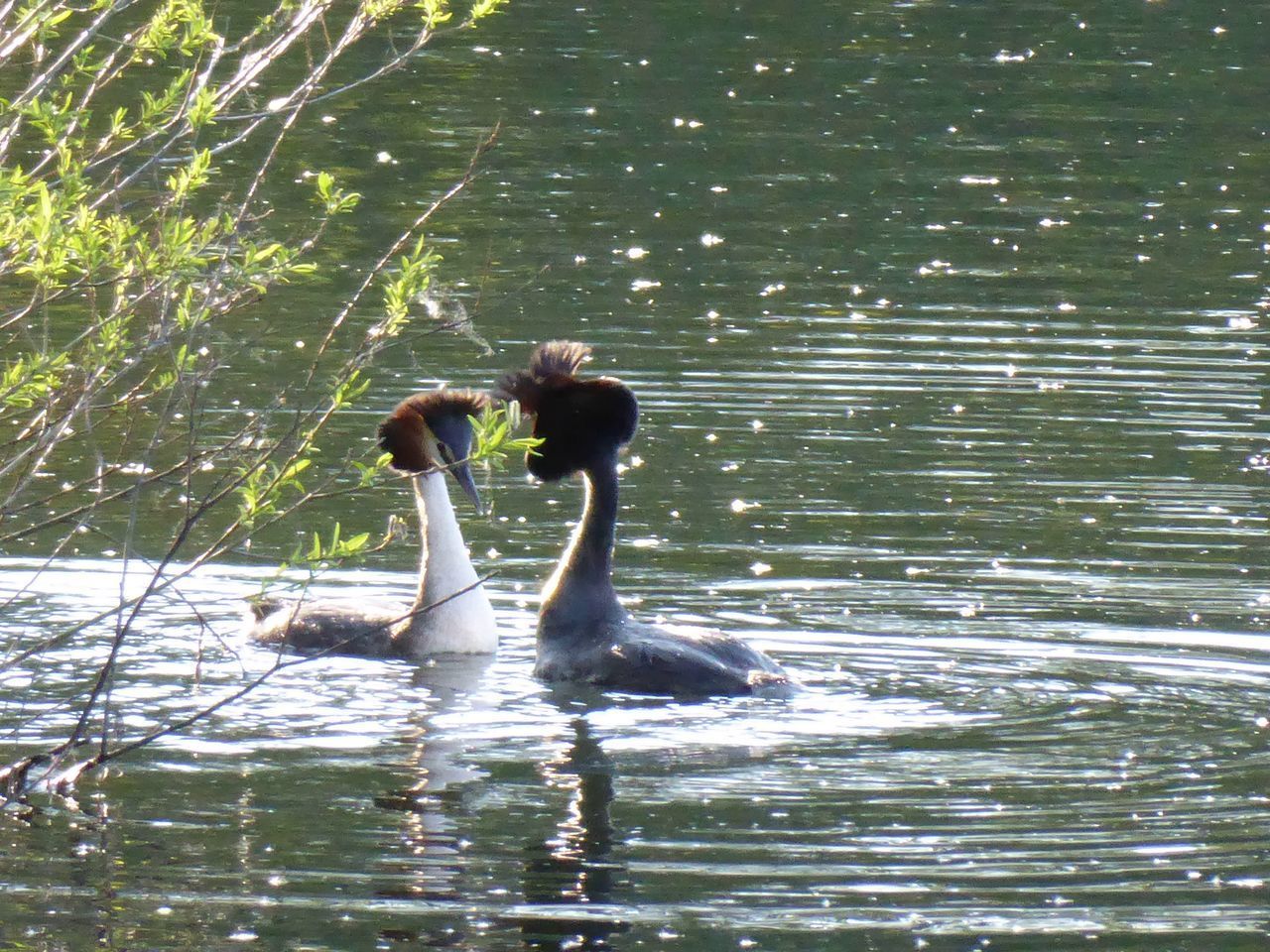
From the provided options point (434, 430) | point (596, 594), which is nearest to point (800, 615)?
point (596, 594)

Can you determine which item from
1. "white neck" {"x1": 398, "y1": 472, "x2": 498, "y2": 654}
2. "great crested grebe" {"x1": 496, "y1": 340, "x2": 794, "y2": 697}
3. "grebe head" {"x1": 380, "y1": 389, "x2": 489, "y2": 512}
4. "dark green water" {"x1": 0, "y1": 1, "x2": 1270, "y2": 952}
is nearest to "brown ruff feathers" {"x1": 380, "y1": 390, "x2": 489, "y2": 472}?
"grebe head" {"x1": 380, "y1": 389, "x2": 489, "y2": 512}

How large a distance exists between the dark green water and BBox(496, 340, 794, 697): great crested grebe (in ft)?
0.60

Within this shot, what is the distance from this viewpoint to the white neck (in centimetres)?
970

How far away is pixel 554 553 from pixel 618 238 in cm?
778

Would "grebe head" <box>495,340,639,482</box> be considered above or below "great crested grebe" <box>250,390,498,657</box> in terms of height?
above

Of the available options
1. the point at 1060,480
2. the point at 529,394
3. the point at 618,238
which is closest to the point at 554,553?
the point at 529,394

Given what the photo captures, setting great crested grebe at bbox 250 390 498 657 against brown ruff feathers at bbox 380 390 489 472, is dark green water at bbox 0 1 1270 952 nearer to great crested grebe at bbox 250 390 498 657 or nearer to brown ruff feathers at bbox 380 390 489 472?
great crested grebe at bbox 250 390 498 657

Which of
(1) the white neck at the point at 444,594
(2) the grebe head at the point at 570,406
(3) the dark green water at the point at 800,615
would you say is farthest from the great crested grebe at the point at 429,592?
(2) the grebe head at the point at 570,406

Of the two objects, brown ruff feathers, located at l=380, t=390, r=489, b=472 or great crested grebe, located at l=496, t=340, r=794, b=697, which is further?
brown ruff feathers, located at l=380, t=390, r=489, b=472

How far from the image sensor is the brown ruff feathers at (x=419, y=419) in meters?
10.0

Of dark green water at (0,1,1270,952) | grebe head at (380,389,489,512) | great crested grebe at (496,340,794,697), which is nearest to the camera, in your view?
dark green water at (0,1,1270,952)

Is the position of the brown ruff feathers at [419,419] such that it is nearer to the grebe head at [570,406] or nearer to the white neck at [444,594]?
the white neck at [444,594]

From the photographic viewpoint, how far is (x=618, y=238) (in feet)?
60.9

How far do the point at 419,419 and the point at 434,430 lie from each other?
0.09 m
